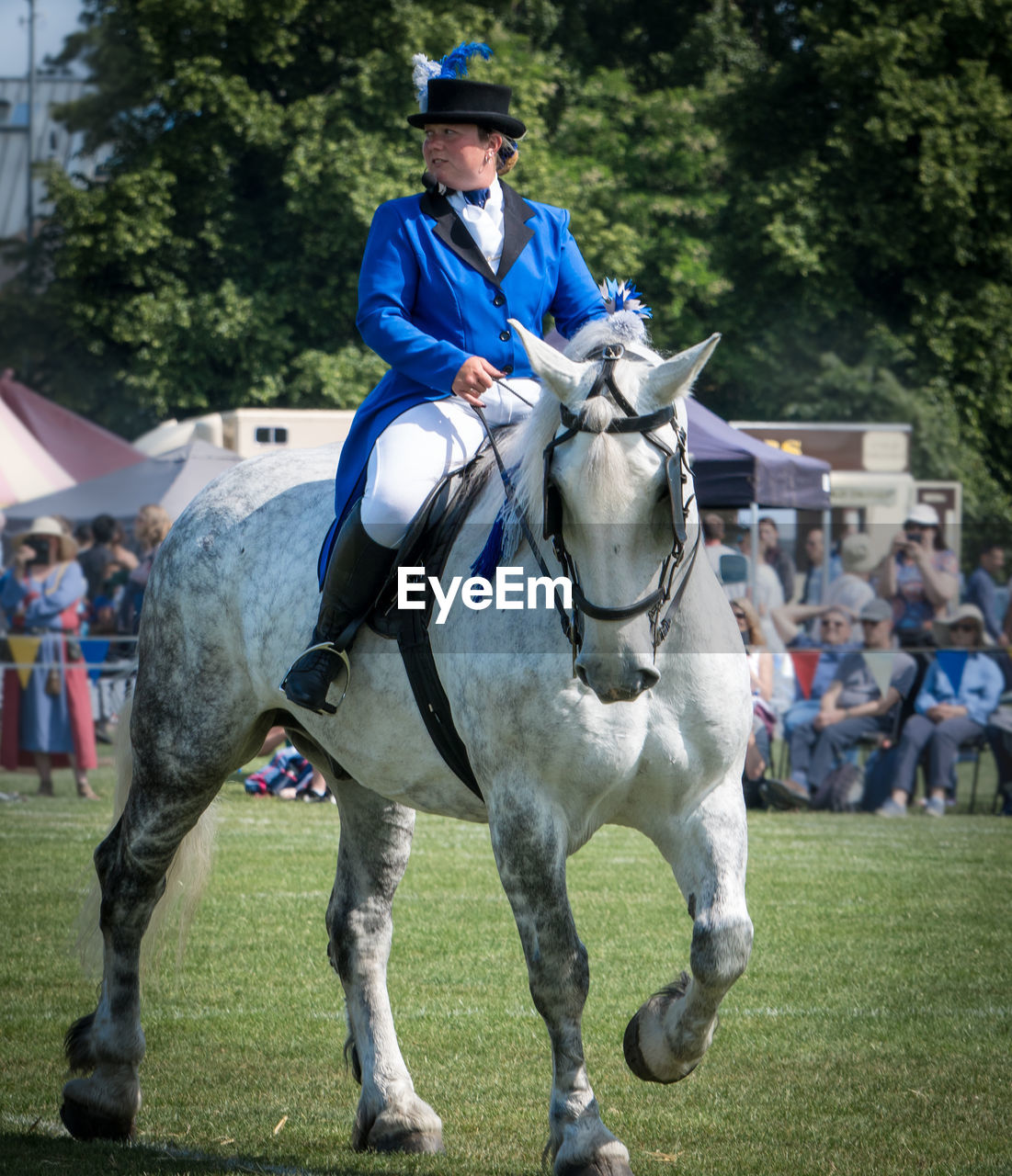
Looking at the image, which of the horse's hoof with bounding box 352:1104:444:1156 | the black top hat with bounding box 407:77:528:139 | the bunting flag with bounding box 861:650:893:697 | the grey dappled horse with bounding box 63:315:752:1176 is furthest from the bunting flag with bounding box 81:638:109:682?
the black top hat with bounding box 407:77:528:139

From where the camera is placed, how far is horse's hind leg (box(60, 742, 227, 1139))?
5.27 meters

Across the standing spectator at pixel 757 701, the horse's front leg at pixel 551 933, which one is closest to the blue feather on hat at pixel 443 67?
the horse's front leg at pixel 551 933

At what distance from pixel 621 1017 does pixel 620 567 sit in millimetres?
3287

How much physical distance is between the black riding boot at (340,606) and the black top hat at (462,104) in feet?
4.15

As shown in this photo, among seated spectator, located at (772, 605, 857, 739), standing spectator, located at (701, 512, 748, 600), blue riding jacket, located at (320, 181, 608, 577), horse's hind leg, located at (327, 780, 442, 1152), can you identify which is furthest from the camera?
standing spectator, located at (701, 512, 748, 600)

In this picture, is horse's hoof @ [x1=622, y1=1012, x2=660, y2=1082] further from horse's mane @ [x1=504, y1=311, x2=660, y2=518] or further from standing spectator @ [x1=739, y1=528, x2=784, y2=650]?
standing spectator @ [x1=739, y1=528, x2=784, y2=650]

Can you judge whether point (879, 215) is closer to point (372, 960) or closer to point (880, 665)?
A: point (880, 665)

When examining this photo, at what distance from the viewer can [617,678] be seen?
12.1ft

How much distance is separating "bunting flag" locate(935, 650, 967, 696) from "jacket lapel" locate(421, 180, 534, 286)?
9.30m

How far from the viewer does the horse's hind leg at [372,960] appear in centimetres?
497

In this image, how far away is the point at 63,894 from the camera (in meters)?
9.23

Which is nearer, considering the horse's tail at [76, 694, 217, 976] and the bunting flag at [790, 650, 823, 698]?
the horse's tail at [76, 694, 217, 976]

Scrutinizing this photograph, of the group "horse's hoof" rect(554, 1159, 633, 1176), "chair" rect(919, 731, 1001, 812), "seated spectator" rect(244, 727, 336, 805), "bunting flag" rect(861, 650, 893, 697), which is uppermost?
"horse's hoof" rect(554, 1159, 633, 1176)

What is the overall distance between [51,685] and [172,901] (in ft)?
28.8
